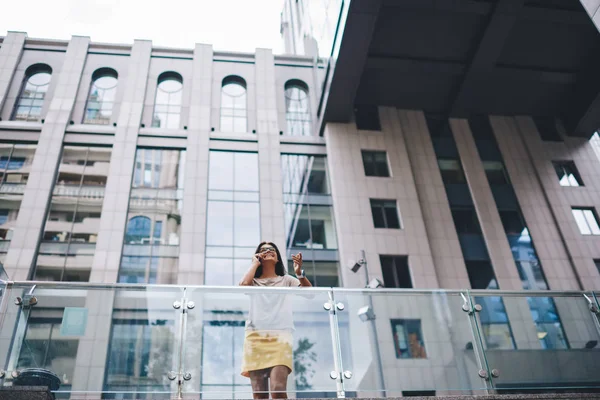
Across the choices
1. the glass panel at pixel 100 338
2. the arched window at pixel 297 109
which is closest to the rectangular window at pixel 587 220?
the arched window at pixel 297 109

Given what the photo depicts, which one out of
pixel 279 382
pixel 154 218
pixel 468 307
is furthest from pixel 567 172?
pixel 279 382

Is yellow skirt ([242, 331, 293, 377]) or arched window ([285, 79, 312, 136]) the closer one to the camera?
yellow skirt ([242, 331, 293, 377])

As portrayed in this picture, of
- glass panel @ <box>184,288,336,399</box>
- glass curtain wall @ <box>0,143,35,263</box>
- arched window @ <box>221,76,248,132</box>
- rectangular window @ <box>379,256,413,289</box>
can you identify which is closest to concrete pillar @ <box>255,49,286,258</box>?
arched window @ <box>221,76,248,132</box>

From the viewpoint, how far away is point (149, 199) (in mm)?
22281

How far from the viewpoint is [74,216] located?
70.4 ft

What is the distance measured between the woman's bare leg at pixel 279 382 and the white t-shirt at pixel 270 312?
448 millimetres

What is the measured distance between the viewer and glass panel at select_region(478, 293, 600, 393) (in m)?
6.37

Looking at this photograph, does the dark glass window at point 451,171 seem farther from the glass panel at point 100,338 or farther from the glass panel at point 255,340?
the glass panel at point 100,338

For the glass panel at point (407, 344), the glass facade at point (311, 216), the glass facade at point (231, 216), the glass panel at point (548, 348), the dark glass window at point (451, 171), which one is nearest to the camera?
the glass panel at point (407, 344)

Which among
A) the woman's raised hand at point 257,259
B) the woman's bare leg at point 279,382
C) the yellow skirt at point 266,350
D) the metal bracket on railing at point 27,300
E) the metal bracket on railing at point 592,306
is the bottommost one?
the woman's bare leg at point 279,382

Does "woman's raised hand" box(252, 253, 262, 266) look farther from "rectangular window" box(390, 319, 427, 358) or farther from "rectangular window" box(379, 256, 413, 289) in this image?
"rectangular window" box(379, 256, 413, 289)

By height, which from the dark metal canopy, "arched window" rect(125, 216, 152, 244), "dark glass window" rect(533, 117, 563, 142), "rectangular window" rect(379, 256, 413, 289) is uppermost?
the dark metal canopy

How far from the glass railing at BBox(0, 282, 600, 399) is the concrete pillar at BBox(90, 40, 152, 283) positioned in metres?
14.6

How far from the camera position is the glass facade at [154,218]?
67.6 ft
